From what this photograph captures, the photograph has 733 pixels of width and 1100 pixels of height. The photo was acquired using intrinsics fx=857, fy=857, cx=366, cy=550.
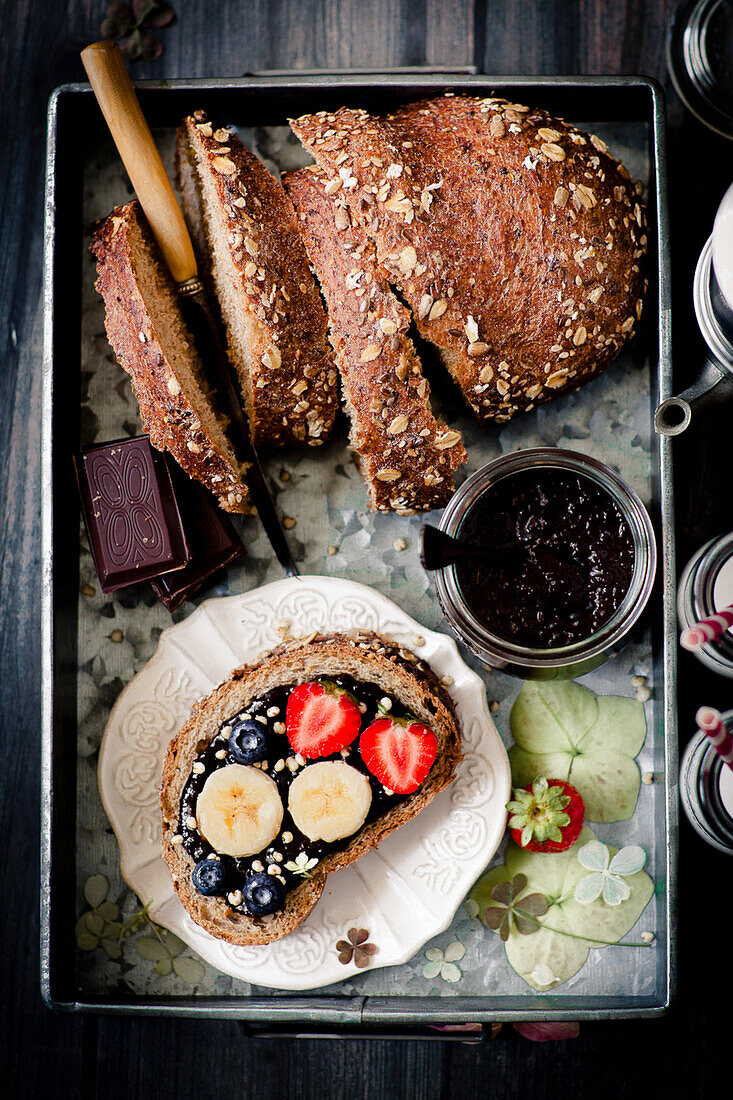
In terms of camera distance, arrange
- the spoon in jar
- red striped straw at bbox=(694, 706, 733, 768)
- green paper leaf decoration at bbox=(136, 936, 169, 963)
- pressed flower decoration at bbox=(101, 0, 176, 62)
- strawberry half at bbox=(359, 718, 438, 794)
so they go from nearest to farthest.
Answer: red striped straw at bbox=(694, 706, 733, 768)
the spoon in jar
strawberry half at bbox=(359, 718, 438, 794)
green paper leaf decoration at bbox=(136, 936, 169, 963)
pressed flower decoration at bbox=(101, 0, 176, 62)

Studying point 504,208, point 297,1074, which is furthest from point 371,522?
point 297,1074

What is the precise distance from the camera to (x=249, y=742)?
180cm

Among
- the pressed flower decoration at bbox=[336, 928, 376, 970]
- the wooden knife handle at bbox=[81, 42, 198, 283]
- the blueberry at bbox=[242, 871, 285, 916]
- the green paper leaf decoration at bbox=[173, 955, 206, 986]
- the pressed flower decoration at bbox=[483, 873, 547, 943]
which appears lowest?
the green paper leaf decoration at bbox=[173, 955, 206, 986]

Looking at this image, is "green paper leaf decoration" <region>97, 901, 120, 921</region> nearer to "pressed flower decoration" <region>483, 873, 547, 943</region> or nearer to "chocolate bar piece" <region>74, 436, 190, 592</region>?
"chocolate bar piece" <region>74, 436, 190, 592</region>

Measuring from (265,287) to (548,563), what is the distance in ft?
2.70

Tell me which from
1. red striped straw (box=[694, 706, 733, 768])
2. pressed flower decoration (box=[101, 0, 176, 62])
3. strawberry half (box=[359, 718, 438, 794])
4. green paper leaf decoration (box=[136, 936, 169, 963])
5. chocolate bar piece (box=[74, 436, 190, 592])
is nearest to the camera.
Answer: red striped straw (box=[694, 706, 733, 768])

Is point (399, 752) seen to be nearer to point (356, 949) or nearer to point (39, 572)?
point (356, 949)

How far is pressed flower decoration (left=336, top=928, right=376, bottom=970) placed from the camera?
189cm

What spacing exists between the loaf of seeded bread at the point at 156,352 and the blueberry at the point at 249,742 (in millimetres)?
493

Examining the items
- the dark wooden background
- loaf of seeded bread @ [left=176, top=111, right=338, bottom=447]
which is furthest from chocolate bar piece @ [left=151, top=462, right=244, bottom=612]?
the dark wooden background

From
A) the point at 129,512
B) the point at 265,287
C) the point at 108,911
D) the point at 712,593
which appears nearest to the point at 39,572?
the point at 129,512

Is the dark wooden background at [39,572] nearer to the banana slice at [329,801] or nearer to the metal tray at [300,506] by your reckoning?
the metal tray at [300,506]

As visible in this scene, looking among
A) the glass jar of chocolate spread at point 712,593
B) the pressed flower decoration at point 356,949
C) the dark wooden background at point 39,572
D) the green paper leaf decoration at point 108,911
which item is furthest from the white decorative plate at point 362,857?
the glass jar of chocolate spread at point 712,593

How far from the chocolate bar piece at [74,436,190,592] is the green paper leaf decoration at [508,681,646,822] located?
0.88m
